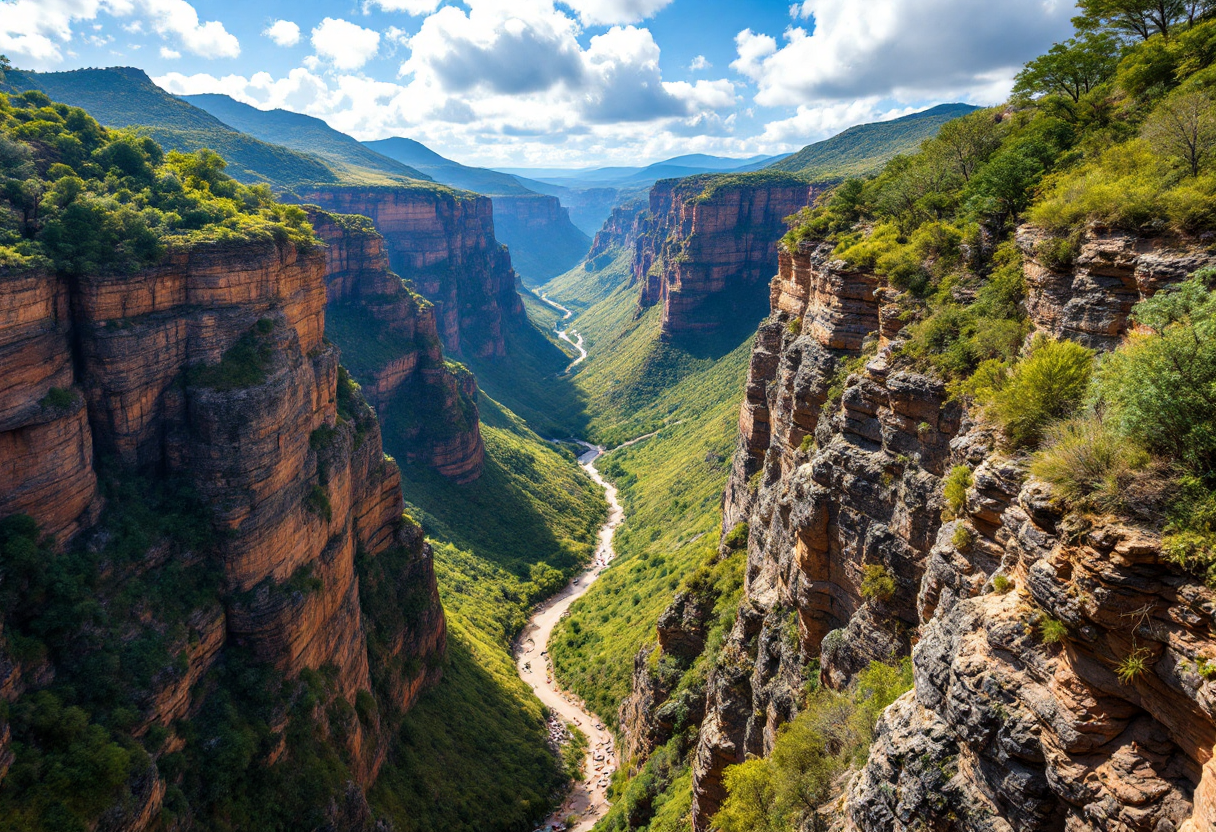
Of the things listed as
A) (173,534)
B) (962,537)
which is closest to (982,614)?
(962,537)

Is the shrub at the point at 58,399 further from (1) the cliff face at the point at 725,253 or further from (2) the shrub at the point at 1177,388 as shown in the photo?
(1) the cliff face at the point at 725,253

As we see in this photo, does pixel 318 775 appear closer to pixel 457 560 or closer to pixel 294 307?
pixel 294 307

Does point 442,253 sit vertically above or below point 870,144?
below

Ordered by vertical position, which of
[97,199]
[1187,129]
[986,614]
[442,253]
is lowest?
[442,253]

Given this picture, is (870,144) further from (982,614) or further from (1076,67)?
(982,614)

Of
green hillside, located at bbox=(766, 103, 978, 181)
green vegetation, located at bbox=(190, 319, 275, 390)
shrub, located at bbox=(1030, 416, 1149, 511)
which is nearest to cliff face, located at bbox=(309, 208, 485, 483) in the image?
green vegetation, located at bbox=(190, 319, 275, 390)

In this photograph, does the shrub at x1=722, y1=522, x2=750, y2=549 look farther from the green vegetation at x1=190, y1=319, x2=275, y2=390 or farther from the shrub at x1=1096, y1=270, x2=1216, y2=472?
the shrub at x1=1096, y1=270, x2=1216, y2=472

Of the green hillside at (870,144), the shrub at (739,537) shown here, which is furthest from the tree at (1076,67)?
the green hillside at (870,144)
